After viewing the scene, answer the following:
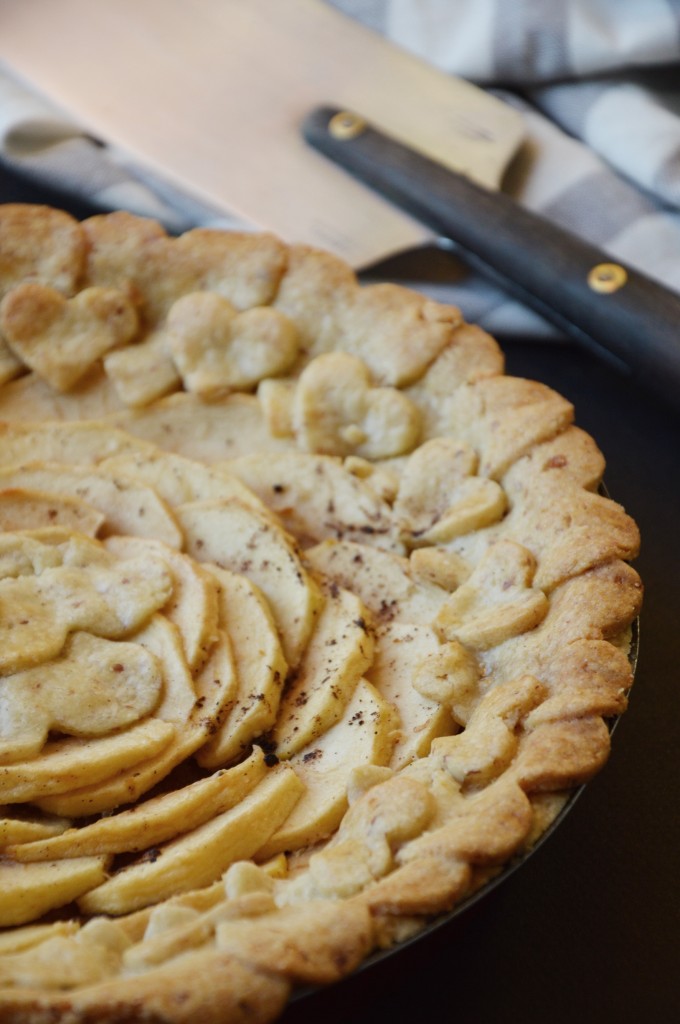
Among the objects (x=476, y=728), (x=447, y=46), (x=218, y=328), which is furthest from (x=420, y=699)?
(x=447, y=46)

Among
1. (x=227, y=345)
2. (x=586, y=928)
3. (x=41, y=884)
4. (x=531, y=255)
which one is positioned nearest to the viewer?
(x=41, y=884)

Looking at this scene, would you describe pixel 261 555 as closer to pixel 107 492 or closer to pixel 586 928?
pixel 107 492

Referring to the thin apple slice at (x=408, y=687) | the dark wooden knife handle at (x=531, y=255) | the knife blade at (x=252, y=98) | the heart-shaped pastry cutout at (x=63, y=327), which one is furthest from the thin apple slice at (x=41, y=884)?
the knife blade at (x=252, y=98)

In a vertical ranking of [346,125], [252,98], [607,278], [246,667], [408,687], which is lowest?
[246,667]

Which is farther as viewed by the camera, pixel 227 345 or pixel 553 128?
pixel 553 128

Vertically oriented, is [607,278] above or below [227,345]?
above

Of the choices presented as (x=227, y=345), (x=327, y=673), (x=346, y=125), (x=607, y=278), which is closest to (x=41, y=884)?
(x=327, y=673)

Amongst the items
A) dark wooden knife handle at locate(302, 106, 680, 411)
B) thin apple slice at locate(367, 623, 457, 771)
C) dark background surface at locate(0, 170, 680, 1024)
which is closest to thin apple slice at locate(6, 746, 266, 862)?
thin apple slice at locate(367, 623, 457, 771)

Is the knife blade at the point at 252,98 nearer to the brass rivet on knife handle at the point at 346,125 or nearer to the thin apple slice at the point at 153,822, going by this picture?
the brass rivet on knife handle at the point at 346,125
